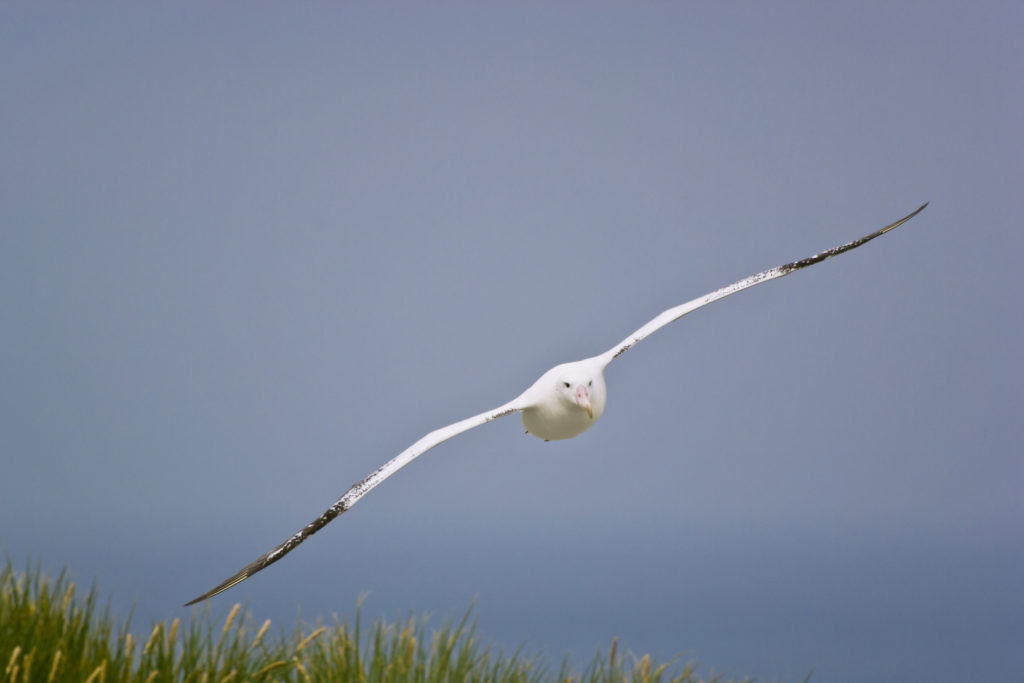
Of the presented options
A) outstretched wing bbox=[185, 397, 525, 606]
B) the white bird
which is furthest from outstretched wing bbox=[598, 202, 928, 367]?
outstretched wing bbox=[185, 397, 525, 606]

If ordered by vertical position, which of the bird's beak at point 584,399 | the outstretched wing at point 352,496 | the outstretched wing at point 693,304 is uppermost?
the outstretched wing at point 693,304

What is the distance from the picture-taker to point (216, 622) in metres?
5.79

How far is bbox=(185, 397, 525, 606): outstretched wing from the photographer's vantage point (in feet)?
17.1

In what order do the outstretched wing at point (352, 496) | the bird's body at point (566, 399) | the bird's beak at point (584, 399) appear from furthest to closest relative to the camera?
1. the bird's body at point (566, 399)
2. the bird's beak at point (584, 399)
3. the outstretched wing at point (352, 496)

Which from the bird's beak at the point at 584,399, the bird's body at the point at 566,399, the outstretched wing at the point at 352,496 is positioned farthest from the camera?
the bird's body at the point at 566,399

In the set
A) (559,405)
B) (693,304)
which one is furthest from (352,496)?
(693,304)

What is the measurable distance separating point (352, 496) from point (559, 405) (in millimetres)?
1606

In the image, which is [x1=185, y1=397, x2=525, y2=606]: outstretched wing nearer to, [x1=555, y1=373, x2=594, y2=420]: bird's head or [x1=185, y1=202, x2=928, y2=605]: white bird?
[x1=185, y1=202, x2=928, y2=605]: white bird

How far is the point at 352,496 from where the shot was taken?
5473mm

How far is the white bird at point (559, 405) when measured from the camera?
18.1 ft

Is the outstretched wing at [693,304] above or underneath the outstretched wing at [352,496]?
above

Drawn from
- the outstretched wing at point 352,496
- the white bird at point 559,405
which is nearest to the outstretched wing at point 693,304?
the white bird at point 559,405

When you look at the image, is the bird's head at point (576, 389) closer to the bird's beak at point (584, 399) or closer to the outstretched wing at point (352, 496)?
the bird's beak at point (584, 399)

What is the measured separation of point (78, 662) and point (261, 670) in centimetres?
95
